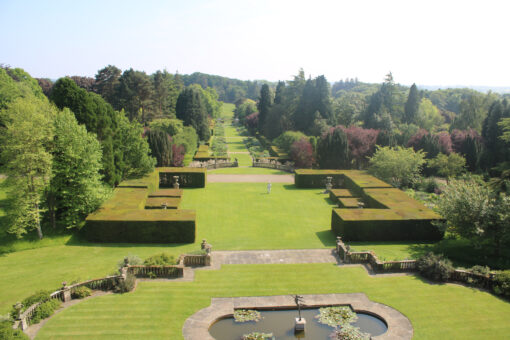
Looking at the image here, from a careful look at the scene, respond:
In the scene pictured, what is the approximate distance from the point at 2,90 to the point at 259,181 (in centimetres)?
3704

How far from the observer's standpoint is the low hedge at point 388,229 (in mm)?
26531

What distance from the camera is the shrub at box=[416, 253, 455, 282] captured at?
19953 millimetres

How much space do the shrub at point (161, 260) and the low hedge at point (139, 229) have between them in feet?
15.7

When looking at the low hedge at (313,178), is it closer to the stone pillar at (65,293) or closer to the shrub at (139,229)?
the shrub at (139,229)

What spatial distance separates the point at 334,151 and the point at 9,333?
43.7 metres

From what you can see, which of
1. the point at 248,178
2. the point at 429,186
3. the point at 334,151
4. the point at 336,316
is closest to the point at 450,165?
the point at 429,186

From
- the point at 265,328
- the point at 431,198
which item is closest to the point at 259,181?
the point at 431,198

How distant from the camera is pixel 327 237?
90.5 feet

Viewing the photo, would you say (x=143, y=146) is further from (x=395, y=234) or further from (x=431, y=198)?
(x=431, y=198)

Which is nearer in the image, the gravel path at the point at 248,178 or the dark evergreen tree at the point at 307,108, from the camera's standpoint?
the gravel path at the point at 248,178

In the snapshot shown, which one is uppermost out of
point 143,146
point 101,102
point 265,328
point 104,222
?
point 101,102

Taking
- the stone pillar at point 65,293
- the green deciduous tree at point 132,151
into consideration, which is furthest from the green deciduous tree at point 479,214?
the green deciduous tree at point 132,151

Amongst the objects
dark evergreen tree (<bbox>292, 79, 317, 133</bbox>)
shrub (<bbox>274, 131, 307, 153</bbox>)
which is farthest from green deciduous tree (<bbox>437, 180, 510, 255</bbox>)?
dark evergreen tree (<bbox>292, 79, 317, 133</bbox>)

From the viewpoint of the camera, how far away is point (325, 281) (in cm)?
2016
